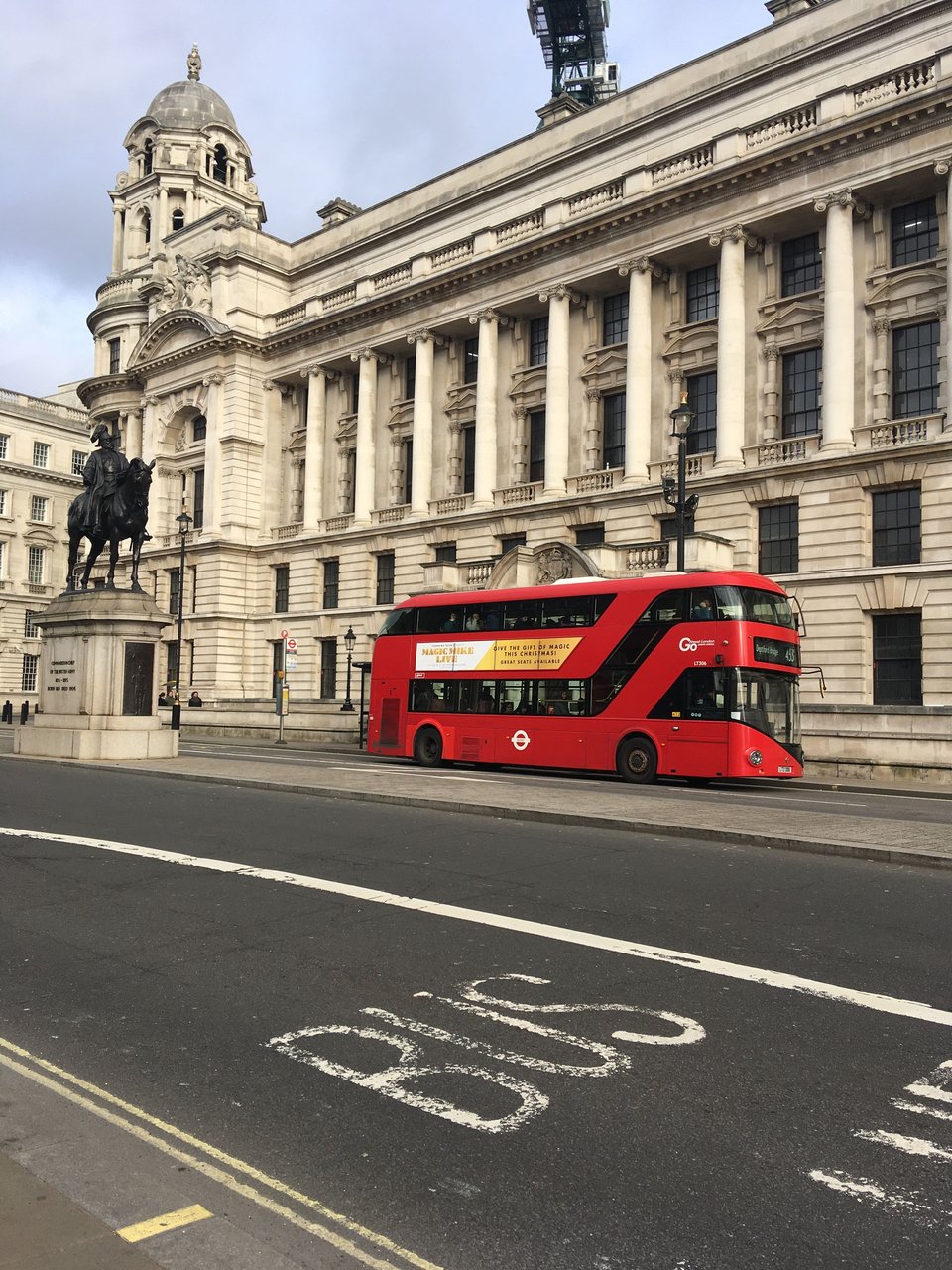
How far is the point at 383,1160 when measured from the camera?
3955 millimetres

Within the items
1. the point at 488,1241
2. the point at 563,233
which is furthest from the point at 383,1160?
the point at 563,233

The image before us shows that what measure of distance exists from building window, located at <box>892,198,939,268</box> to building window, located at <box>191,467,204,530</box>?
124ft

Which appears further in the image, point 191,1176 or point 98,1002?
point 98,1002

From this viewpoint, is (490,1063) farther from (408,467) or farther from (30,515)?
(30,515)

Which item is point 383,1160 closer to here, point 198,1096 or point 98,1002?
point 198,1096

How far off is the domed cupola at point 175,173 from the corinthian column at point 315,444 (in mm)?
22911

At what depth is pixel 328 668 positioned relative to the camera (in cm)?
4875

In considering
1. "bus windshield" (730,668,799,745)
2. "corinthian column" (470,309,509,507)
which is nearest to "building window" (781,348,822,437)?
"corinthian column" (470,309,509,507)

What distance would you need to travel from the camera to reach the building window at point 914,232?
103ft

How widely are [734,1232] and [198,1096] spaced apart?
7.94ft

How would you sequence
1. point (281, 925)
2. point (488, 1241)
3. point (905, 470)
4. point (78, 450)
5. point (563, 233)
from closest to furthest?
point (488, 1241) → point (281, 925) → point (905, 470) → point (563, 233) → point (78, 450)

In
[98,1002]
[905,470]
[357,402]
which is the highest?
[357,402]

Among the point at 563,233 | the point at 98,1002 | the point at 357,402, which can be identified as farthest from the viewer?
the point at 357,402

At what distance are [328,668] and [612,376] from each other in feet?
63.5
